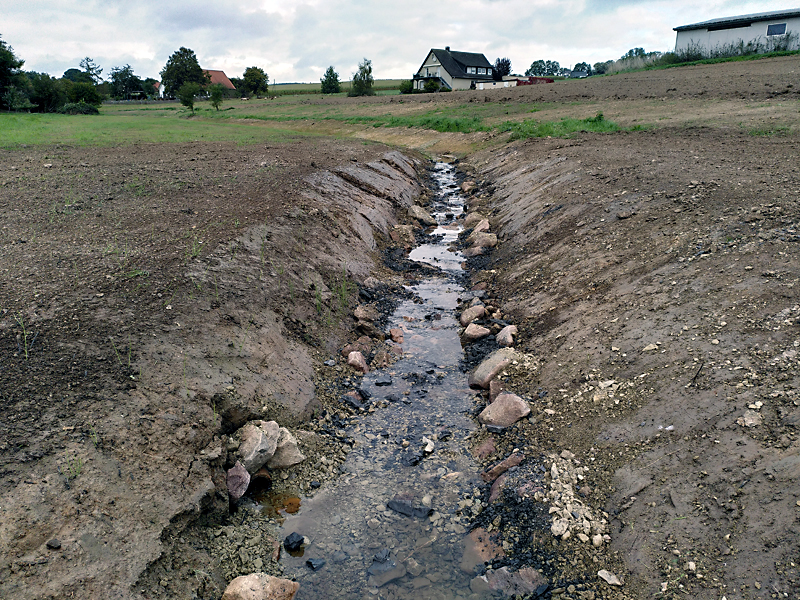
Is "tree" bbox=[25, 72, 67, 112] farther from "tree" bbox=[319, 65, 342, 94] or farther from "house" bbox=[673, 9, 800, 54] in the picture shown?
"house" bbox=[673, 9, 800, 54]

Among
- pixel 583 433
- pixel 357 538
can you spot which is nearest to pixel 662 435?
pixel 583 433

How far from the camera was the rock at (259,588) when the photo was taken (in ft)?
12.3

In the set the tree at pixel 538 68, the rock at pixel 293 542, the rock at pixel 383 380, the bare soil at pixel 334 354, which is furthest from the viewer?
the tree at pixel 538 68

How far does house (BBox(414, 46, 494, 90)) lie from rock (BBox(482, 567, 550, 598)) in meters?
73.4

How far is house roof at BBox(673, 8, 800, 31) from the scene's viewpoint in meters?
37.9

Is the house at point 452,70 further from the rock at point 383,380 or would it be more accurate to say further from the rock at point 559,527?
→ the rock at point 559,527

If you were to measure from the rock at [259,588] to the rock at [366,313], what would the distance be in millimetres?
4960

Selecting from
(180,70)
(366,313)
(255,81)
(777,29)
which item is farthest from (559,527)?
(180,70)

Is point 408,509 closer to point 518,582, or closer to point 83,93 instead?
point 518,582

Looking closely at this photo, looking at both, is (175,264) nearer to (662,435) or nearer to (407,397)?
(407,397)

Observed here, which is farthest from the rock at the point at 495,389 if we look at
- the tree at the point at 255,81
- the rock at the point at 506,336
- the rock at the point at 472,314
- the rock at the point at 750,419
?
the tree at the point at 255,81

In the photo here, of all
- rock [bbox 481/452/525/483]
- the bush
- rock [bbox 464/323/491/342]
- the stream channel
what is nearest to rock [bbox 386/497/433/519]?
the stream channel

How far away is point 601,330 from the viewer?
21.8ft

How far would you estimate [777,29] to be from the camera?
38438 mm
